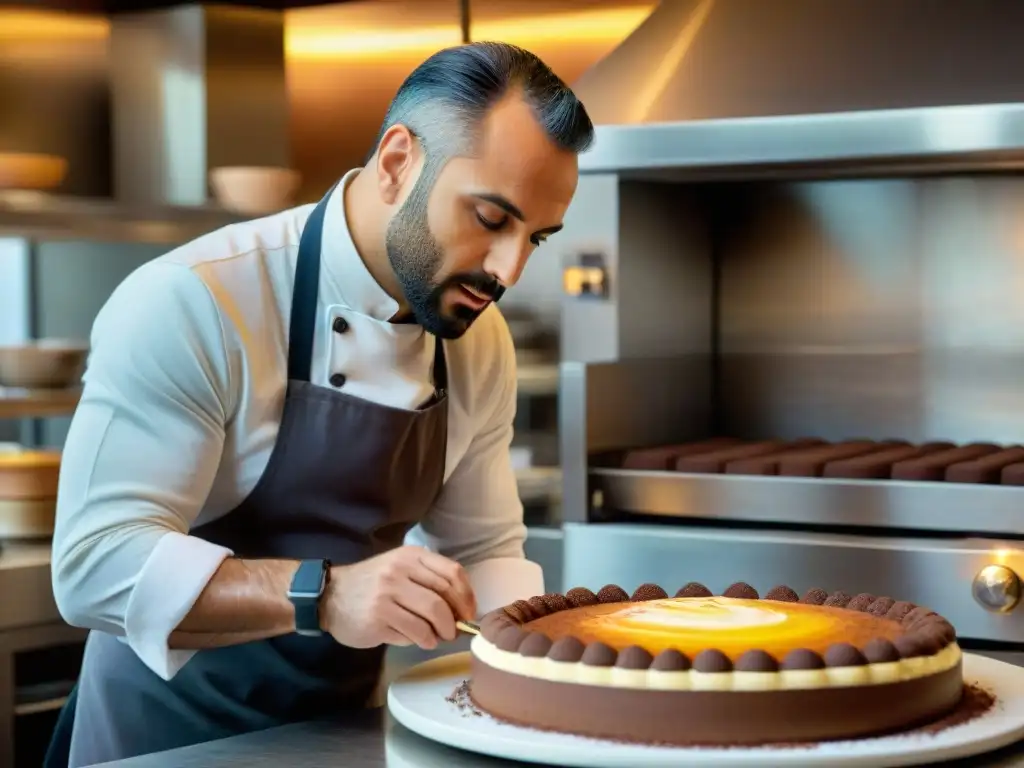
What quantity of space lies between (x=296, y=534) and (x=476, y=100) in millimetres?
559

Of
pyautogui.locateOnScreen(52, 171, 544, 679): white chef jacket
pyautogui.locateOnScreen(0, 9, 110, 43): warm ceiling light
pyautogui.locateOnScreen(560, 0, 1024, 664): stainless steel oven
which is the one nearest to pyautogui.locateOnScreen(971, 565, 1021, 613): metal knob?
pyautogui.locateOnScreen(560, 0, 1024, 664): stainless steel oven

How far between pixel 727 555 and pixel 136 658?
3.63ft

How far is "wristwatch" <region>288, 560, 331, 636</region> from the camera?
1.58 metres

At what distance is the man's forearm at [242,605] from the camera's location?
5.25ft

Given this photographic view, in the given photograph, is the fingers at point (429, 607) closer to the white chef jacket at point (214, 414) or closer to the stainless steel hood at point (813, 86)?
the white chef jacket at point (214, 414)

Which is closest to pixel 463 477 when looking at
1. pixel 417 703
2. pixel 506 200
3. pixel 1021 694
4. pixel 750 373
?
pixel 506 200

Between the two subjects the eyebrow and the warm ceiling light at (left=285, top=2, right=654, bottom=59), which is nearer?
the eyebrow

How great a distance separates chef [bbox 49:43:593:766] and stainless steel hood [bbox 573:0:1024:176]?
2.62ft

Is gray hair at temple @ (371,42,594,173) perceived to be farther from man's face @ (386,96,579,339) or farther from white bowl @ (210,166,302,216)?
white bowl @ (210,166,302,216)

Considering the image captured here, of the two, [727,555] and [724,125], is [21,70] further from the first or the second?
[727,555]

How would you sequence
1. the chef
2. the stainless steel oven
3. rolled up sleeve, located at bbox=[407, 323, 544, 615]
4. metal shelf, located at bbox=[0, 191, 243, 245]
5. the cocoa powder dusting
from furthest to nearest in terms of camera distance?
metal shelf, located at bbox=[0, 191, 243, 245] < the stainless steel oven < rolled up sleeve, located at bbox=[407, 323, 544, 615] < the chef < the cocoa powder dusting

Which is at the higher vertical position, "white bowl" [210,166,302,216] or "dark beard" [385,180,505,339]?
"white bowl" [210,166,302,216]

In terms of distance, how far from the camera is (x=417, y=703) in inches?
55.2

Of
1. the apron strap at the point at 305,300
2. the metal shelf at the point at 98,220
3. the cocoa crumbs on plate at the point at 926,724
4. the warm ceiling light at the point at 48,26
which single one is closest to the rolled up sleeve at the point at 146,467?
the apron strap at the point at 305,300
